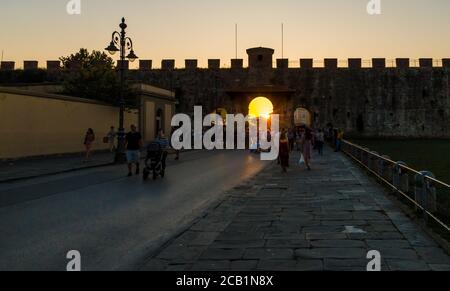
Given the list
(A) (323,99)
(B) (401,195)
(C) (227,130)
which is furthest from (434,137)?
(B) (401,195)

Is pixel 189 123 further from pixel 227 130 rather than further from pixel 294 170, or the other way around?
pixel 294 170

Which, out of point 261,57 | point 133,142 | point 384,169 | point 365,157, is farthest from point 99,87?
point 261,57

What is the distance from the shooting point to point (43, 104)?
78.0ft

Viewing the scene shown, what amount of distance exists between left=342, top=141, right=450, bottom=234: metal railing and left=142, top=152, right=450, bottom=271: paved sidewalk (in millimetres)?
355

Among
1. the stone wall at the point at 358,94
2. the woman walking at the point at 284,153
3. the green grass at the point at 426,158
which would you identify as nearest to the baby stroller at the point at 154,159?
the woman walking at the point at 284,153

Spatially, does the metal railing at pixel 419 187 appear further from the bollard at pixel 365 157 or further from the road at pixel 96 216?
the road at pixel 96 216

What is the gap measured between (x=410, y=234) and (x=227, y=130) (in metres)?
41.5

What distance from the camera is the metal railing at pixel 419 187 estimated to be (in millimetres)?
7520

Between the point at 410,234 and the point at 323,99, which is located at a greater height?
the point at 323,99

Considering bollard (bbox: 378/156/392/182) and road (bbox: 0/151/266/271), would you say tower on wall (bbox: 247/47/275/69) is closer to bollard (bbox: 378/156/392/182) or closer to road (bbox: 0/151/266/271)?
road (bbox: 0/151/266/271)

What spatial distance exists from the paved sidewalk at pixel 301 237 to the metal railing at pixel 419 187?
1.16 ft

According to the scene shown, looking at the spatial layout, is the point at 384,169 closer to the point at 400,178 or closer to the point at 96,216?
the point at 400,178

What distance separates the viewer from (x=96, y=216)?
851 cm

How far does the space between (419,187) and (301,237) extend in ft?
8.43
